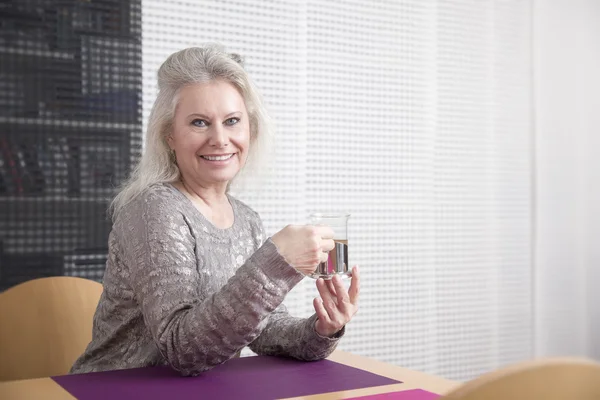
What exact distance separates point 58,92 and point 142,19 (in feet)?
1.46

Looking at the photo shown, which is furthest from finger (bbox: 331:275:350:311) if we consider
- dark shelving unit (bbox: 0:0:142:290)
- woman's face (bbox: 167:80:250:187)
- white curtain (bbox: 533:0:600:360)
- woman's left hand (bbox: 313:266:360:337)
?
white curtain (bbox: 533:0:600:360)

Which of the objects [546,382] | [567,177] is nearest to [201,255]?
[546,382]

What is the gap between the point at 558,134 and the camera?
374cm

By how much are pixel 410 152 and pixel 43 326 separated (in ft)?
6.92

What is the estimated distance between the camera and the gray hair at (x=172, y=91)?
60.2 inches

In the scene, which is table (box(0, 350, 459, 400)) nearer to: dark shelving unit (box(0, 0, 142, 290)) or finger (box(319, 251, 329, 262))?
finger (box(319, 251, 329, 262))

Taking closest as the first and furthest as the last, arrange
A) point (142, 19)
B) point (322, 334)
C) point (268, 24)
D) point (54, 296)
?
point (322, 334) < point (54, 296) < point (142, 19) < point (268, 24)

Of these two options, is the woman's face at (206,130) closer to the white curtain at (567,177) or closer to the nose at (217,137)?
the nose at (217,137)

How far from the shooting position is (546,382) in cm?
53

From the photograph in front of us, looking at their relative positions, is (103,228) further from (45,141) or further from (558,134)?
(558,134)

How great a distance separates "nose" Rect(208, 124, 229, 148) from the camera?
1523 mm

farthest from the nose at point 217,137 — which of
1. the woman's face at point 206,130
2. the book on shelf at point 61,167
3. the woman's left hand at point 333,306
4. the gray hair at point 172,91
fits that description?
the book on shelf at point 61,167

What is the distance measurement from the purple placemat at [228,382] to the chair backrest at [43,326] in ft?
1.85

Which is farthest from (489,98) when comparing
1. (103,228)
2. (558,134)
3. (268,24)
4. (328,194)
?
(103,228)
